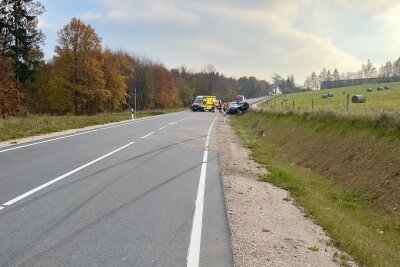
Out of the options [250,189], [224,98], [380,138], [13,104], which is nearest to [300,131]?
[380,138]

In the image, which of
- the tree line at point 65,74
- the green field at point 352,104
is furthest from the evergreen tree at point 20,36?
the green field at point 352,104

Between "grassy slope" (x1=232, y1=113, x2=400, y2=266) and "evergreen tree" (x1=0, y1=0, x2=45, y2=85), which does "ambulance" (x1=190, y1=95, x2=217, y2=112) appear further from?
"grassy slope" (x1=232, y1=113, x2=400, y2=266)

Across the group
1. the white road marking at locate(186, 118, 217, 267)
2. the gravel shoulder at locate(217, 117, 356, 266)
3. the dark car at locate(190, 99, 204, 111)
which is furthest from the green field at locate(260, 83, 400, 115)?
the dark car at locate(190, 99, 204, 111)

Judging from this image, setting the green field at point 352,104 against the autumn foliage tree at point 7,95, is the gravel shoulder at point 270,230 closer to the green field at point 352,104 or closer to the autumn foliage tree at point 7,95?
the green field at point 352,104

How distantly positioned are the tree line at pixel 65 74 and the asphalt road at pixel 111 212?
2484 cm

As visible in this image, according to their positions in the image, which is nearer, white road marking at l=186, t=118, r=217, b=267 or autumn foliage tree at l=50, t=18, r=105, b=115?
white road marking at l=186, t=118, r=217, b=267

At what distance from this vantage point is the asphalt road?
184 inches

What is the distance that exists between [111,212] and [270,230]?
259 centimetres

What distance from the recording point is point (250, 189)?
891 cm

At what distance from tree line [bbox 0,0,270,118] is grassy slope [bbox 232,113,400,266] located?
2561 cm

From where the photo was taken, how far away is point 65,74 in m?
51.8

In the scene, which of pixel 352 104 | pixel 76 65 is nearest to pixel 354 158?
pixel 352 104

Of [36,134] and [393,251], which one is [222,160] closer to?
[393,251]

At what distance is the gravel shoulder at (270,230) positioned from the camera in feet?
16.0
